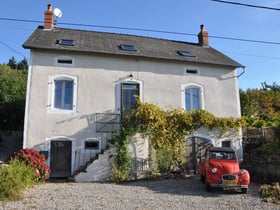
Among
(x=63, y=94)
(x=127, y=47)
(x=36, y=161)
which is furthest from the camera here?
(x=127, y=47)

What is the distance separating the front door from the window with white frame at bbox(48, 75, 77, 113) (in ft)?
7.86

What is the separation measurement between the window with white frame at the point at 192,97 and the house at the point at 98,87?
6 cm

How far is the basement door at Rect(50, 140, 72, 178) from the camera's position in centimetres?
1164

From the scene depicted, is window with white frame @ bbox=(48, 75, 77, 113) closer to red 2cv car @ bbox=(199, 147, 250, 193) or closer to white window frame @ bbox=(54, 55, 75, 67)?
white window frame @ bbox=(54, 55, 75, 67)

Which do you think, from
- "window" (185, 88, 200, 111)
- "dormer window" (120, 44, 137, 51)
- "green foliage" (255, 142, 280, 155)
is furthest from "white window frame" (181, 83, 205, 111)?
"green foliage" (255, 142, 280, 155)

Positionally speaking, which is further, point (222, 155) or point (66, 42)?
point (66, 42)

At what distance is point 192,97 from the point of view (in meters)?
13.9

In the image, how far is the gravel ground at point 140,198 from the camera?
6.64 meters

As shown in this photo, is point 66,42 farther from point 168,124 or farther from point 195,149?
point 195,149

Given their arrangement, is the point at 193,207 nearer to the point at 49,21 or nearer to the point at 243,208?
the point at 243,208

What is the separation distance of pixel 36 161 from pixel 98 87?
447 centimetres

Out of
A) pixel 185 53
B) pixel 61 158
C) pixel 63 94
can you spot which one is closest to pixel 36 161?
pixel 61 158

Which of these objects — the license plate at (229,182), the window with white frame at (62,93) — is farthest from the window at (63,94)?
the license plate at (229,182)

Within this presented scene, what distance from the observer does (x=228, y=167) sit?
8477mm
